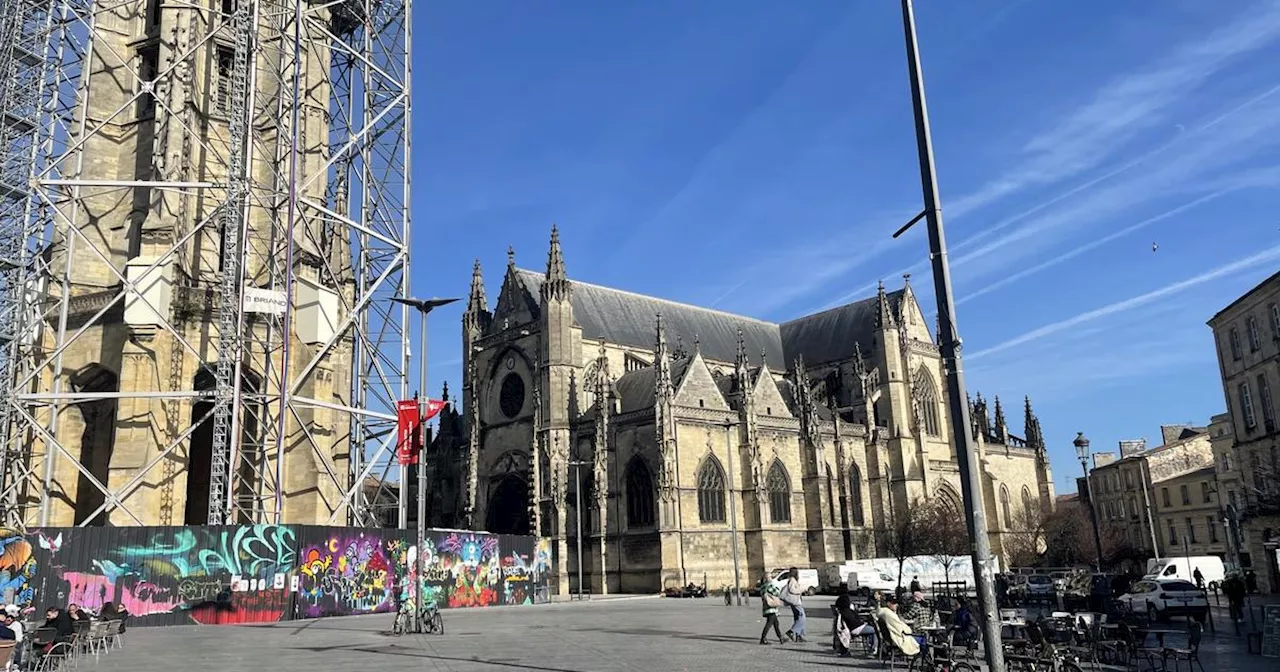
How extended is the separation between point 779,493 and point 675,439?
723cm

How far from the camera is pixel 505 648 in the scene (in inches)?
609

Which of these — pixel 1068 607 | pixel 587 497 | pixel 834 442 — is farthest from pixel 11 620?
pixel 834 442

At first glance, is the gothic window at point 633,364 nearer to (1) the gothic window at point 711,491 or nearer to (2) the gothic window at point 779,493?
(1) the gothic window at point 711,491

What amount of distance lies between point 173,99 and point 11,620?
719 inches

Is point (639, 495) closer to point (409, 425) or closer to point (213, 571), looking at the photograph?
point (213, 571)

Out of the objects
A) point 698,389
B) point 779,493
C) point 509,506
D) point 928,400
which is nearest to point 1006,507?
point 928,400

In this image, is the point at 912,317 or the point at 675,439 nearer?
the point at 675,439

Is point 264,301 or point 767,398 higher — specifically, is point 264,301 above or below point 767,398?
below

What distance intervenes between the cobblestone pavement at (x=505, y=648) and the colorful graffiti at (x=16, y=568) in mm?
2461

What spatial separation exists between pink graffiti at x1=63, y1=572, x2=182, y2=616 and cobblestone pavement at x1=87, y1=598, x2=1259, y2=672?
2.82 feet

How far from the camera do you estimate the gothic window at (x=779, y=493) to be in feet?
147

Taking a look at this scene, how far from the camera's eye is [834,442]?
4800 centimetres

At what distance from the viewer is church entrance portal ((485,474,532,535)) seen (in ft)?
148

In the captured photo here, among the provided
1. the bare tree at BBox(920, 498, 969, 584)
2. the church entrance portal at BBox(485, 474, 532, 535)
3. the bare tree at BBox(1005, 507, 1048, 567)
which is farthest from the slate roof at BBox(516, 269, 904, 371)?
the bare tree at BBox(1005, 507, 1048, 567)
